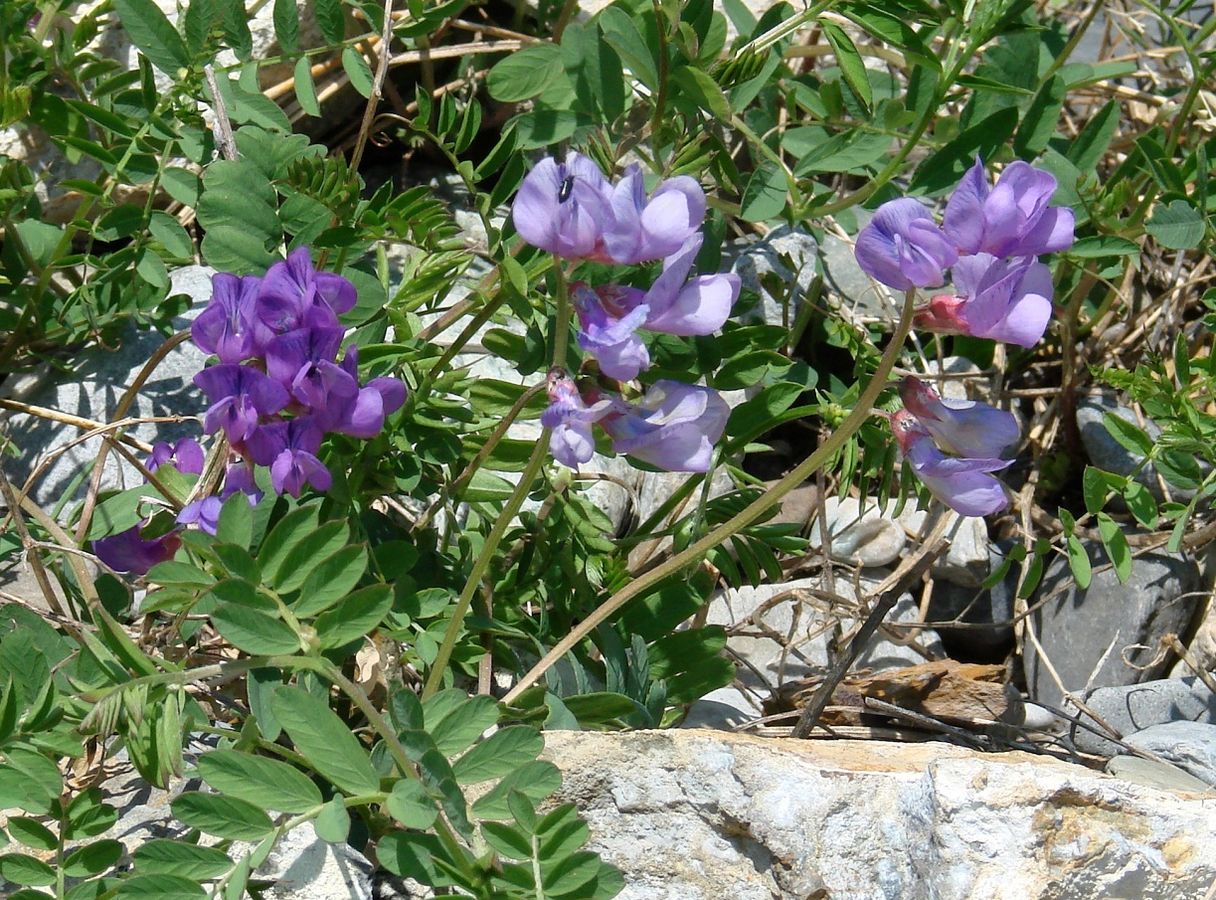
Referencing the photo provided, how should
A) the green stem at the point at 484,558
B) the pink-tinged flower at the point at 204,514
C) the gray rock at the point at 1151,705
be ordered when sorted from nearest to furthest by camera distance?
the green stem at the point at 484,558, the pink-tinged flower at the point at 204,514, the gray rock at the point at 1151,705

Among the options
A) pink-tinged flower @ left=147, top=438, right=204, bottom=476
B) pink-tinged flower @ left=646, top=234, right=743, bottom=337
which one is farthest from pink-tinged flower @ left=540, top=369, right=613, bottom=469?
pink-tinged flower @ left=147, top=438, right=204, bottom=476

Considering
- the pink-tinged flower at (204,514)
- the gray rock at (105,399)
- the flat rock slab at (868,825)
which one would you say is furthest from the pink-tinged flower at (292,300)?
the gray rock at (105,399)

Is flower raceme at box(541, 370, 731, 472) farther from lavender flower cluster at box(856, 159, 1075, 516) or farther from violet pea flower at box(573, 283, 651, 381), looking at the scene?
lavender flower cluster at box(856, 159, 1075, 516)

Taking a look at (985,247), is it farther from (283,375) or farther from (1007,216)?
(283,375)

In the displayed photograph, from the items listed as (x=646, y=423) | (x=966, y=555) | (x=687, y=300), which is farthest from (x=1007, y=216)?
(x=966, y=555)

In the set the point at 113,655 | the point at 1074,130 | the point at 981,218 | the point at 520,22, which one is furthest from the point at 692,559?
the point at 1074,130

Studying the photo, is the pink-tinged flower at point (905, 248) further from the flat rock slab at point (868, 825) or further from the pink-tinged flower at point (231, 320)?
the pink-tinged flower at point (231, 320)

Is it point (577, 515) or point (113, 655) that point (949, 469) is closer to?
point (577, 515)
